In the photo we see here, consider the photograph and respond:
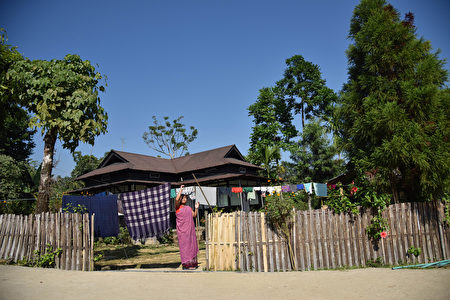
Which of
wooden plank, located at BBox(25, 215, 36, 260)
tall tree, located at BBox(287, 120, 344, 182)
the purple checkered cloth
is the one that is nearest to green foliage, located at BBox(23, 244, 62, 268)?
wooden plank, located at BBox(25, 215, 36, 260)

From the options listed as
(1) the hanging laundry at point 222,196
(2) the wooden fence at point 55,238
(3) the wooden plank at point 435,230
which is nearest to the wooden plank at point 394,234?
(3) the wooden plank at point 435,230

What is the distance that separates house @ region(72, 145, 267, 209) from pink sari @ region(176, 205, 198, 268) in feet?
49.5

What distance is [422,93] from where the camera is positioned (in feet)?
27.3

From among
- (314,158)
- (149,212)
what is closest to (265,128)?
(314,158)

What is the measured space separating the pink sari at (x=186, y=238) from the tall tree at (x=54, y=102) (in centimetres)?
480

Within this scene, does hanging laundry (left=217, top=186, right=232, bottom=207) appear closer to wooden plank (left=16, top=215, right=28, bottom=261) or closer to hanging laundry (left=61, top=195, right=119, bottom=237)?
hanging laundry (left=61, top=195, right=119, bottom=237)

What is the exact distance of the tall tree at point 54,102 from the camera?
404 inches

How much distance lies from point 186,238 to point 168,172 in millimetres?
19824

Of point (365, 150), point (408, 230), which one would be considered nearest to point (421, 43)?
point (365, 150)

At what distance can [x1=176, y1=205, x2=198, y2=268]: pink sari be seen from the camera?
27.4 ft

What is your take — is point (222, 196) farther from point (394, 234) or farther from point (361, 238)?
point (394, 234)

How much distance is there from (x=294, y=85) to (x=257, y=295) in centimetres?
2980

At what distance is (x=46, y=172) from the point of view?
10.4m

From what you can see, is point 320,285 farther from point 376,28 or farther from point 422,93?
point 376,28
